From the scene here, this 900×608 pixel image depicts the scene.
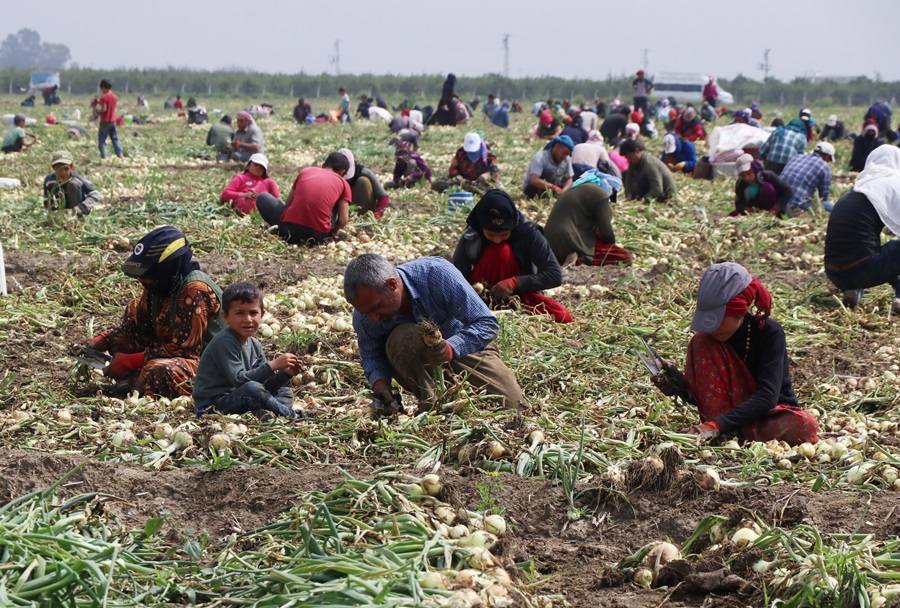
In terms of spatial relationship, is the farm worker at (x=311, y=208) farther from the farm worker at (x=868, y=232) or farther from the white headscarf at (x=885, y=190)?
the white headscarf at (x=885, y=190)

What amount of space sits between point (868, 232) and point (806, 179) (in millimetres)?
3982

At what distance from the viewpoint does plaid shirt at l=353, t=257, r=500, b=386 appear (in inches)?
165

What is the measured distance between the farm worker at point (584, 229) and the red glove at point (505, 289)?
1.46 m

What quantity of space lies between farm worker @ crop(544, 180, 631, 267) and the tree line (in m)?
43.3

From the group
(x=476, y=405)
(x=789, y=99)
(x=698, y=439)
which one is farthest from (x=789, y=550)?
(x=789, y=99)

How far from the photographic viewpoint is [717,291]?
12.6 feet

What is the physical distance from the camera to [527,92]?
57.7 meters

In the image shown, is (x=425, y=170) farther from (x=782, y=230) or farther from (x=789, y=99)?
(x=789, y=99)

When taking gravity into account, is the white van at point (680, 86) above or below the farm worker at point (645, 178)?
above

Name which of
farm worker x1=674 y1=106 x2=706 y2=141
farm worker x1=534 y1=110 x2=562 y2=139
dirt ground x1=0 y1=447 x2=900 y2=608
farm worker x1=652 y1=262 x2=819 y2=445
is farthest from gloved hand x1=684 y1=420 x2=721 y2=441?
farm worker x1=534 y1=110 x2=562 y2=139

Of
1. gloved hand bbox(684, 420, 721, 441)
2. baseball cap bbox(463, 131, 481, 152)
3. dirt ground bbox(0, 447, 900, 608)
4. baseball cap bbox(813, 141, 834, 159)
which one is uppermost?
baseball cap bbox(463, 131, 481, 152)

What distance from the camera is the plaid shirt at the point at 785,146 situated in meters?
12.0

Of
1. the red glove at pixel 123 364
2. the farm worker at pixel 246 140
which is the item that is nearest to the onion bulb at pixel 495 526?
the red glove at pixel 123 364

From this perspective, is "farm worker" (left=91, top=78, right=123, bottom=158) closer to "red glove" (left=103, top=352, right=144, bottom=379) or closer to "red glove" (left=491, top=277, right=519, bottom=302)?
"red glove" (left=491, top=277, right=519, bottom=302)
